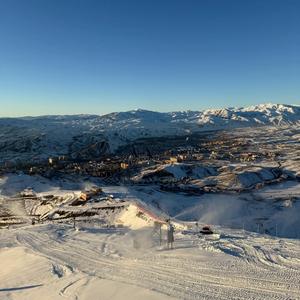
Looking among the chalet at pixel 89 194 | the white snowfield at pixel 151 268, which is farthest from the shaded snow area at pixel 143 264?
the chalet at pixel 89 194

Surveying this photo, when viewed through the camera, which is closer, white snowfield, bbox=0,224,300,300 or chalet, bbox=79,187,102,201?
white snowfield, bbox=0,224,300,300

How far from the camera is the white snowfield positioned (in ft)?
39.3

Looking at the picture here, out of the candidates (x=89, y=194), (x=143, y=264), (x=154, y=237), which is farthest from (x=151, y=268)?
(x=89, y=194)

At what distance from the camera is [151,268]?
1412 cm

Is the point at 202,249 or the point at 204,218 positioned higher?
the point at 202,249

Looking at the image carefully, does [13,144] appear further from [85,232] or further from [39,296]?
[39,296]

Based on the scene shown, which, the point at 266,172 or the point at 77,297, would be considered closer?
the point at 77,297

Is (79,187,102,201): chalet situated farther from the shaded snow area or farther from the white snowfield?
the white snowfield

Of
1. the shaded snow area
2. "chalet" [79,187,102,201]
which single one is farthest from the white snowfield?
"chalet" [79,187,102,201]

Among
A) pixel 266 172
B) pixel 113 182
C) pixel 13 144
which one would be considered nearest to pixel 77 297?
pixel 113 182

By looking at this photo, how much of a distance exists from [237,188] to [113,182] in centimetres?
1758

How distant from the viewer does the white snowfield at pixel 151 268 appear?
12.0 metres

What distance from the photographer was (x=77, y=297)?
40.4 feet

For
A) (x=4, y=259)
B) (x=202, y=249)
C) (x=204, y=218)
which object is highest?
(x=202, y=249)
